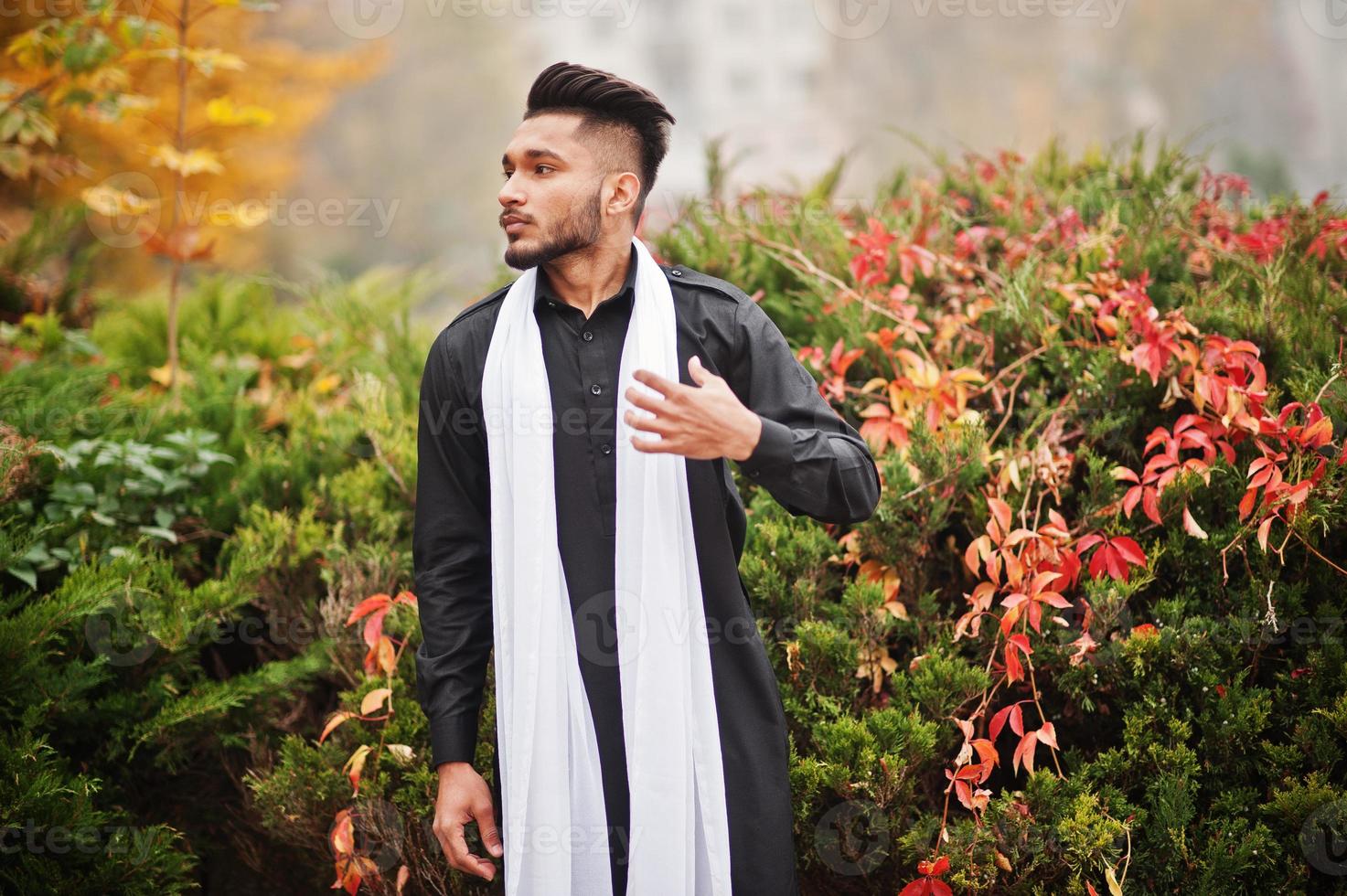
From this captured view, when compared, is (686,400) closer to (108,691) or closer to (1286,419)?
(1286,419)

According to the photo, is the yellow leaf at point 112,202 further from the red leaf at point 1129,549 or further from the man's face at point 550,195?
the red leaf at point 1129,549

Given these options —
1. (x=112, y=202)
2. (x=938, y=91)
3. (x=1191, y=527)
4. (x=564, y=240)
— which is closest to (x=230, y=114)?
(x=112, y=202)

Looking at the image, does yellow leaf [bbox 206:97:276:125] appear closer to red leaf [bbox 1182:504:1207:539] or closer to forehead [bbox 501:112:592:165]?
forehead [bbox 501:112:592:165]

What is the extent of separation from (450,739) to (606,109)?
133 centimetres

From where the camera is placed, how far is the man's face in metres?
1.90

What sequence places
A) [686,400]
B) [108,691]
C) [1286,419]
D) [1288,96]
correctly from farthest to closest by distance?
1. [1288,96]
2. [108,691]
3. [1286,419]
4. [686,400]

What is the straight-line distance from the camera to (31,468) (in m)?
3.06

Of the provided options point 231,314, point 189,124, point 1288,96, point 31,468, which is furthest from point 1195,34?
point 31,468

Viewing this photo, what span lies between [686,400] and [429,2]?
27.4m

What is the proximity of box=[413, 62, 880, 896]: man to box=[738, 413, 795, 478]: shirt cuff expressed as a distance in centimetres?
19

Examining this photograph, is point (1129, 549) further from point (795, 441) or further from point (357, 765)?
point (357, 765)

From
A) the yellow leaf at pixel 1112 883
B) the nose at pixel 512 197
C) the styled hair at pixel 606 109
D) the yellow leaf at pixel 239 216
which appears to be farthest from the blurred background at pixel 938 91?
the yellow leaf at pixel 1112 883

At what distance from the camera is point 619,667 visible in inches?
77.3

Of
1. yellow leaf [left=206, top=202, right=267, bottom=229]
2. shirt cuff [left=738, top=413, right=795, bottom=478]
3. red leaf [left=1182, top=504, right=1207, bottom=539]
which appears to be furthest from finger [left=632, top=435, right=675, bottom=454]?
yellow leaf [left=206, top=202, right=267, bottom=229]
